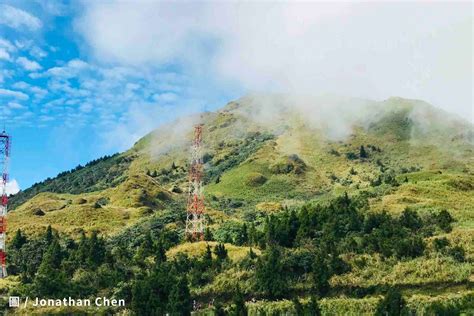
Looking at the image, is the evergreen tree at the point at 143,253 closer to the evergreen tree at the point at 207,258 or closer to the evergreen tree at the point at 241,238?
the evergreen tree at the point at 207,258

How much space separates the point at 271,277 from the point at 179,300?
11.2 meters

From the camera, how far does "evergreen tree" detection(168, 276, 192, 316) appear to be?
61.2 meters

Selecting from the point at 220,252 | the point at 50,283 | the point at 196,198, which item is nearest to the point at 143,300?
the point at 50,283

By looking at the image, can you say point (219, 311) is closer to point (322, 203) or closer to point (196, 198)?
point (196, 198)

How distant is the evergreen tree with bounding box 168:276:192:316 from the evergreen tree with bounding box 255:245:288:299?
897cm

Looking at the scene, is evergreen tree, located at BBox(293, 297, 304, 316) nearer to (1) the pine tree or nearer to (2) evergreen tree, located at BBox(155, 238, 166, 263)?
(2) evergreen tree, located at BBox(155, 238, 166, 263)

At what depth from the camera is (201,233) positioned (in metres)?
93.1

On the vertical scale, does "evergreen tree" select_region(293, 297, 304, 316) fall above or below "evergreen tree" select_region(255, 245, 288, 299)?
below

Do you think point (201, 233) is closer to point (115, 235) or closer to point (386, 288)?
point (115, 235)

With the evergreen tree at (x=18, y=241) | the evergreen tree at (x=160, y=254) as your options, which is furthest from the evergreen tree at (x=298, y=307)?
the evergreen tree at (x=18, y=241)

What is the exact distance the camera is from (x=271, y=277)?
215 ft

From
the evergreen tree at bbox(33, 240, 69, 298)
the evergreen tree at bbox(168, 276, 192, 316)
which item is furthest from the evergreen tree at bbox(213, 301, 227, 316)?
the evergreen tree at bbox(33, 240, 69, 298)

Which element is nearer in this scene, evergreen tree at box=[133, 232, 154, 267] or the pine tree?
evergreen tree at box=[133, 232, 154, 267]

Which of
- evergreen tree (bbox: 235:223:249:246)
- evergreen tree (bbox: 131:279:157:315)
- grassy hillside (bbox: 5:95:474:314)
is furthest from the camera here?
evergreen tree (bbox: 235:223:249:246)
